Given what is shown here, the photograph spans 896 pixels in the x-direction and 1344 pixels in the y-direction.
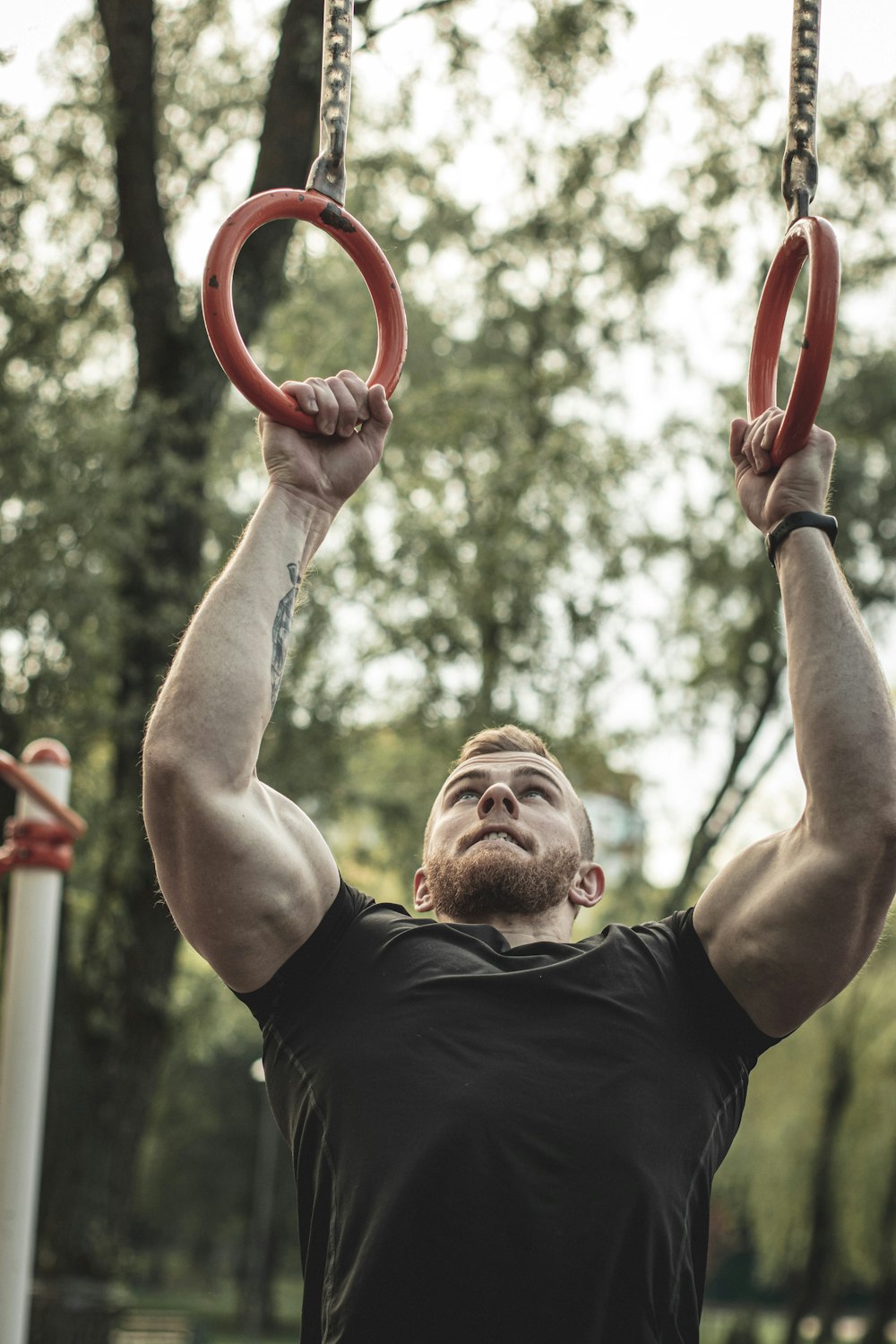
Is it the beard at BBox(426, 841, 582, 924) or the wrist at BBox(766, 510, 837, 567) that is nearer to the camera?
the wrist at BBox(766, 510, 837, 567)

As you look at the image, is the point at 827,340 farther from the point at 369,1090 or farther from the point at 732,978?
the point at 369,1090

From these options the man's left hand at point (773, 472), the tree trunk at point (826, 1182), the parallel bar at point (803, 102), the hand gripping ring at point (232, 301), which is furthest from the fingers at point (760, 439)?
the tree trunk at point (826, 1182)

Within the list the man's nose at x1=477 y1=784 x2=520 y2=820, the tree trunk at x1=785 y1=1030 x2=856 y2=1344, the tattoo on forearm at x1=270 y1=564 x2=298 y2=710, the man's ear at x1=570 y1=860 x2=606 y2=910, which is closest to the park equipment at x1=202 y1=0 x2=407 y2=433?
the tattoo on forearm at x1=270 y1=564 x2=298 y2=710

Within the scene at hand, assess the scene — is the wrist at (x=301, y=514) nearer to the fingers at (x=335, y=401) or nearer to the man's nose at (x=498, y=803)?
the fingers at (x=335, y=401)

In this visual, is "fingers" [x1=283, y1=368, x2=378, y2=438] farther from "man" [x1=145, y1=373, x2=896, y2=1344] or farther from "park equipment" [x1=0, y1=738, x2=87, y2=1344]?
"park equipment" [x1=0, y1=738, x2=87, y2=1344]

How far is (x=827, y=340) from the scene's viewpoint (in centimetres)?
223

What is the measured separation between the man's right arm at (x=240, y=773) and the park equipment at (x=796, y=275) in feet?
2.46

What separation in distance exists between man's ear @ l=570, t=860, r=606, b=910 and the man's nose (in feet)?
0.57

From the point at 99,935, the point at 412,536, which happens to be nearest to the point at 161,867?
the point at 99,935

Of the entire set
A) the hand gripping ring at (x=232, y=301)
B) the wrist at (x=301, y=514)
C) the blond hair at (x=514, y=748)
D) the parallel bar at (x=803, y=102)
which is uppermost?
the parallel bar at (x=803, y=102)

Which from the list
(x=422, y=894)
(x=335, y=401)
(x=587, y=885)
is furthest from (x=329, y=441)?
(x=587, y=885)

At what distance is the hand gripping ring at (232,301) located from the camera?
7.45ft

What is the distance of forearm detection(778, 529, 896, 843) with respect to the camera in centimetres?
197

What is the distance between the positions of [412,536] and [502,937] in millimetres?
9301
